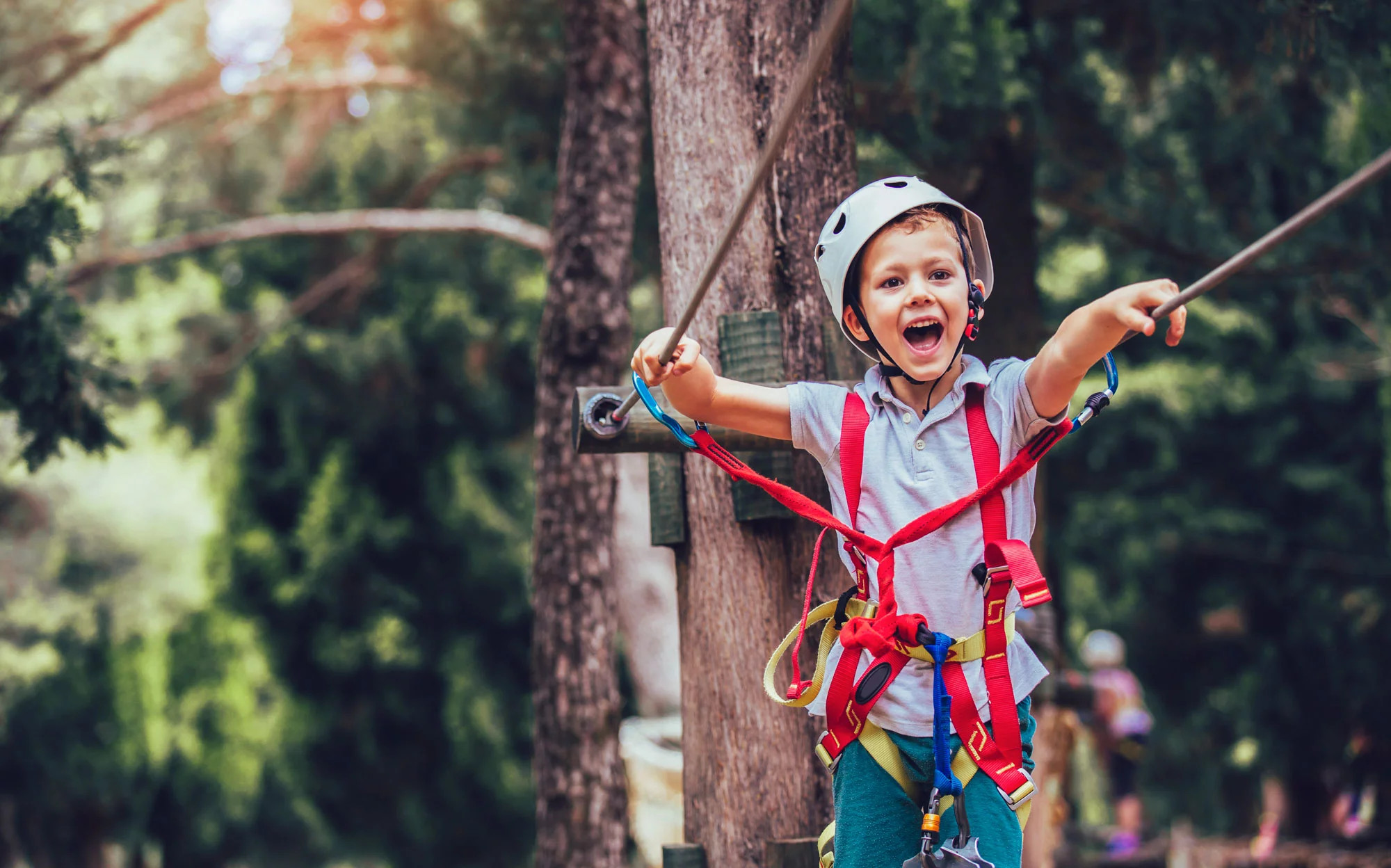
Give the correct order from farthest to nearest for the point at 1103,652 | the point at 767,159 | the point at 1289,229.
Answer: the point at 1103,652 < the point at 767,159 < the point at 1289,229

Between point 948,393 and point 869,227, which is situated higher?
point 869,227

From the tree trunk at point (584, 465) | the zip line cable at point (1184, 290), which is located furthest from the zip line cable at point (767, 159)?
the tree trunk at point (584, 465)

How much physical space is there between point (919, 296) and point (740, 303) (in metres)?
0.99

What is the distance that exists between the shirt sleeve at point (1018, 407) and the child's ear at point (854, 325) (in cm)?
27

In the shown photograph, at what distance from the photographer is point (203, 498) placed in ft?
43.8

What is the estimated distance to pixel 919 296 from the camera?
2.40 meters

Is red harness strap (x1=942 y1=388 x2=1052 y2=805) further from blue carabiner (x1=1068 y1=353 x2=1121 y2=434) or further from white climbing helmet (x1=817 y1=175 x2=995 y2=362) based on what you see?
white climbing helmet (x1=817 y1=175 x2=995 y2=362)

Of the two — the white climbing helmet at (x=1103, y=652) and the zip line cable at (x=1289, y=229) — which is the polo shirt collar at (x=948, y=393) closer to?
the zip line cable at (x=1289, y=229)

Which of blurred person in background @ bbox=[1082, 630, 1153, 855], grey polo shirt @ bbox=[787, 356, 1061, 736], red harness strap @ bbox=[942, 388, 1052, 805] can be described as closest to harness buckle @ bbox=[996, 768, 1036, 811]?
red harness strap @ bbox=[942, 388, 1052, 805]

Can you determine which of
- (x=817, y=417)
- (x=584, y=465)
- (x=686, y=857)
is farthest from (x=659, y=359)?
(x=584, y=465)

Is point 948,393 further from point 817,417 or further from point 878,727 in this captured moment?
point 878,727

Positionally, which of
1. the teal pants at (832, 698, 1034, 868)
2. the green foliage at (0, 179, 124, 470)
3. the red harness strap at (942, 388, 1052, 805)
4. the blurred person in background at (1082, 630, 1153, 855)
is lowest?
the blurred person in background at (1082, 630, 1153, 855)

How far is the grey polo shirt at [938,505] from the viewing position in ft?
7.85

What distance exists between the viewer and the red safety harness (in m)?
2.34
